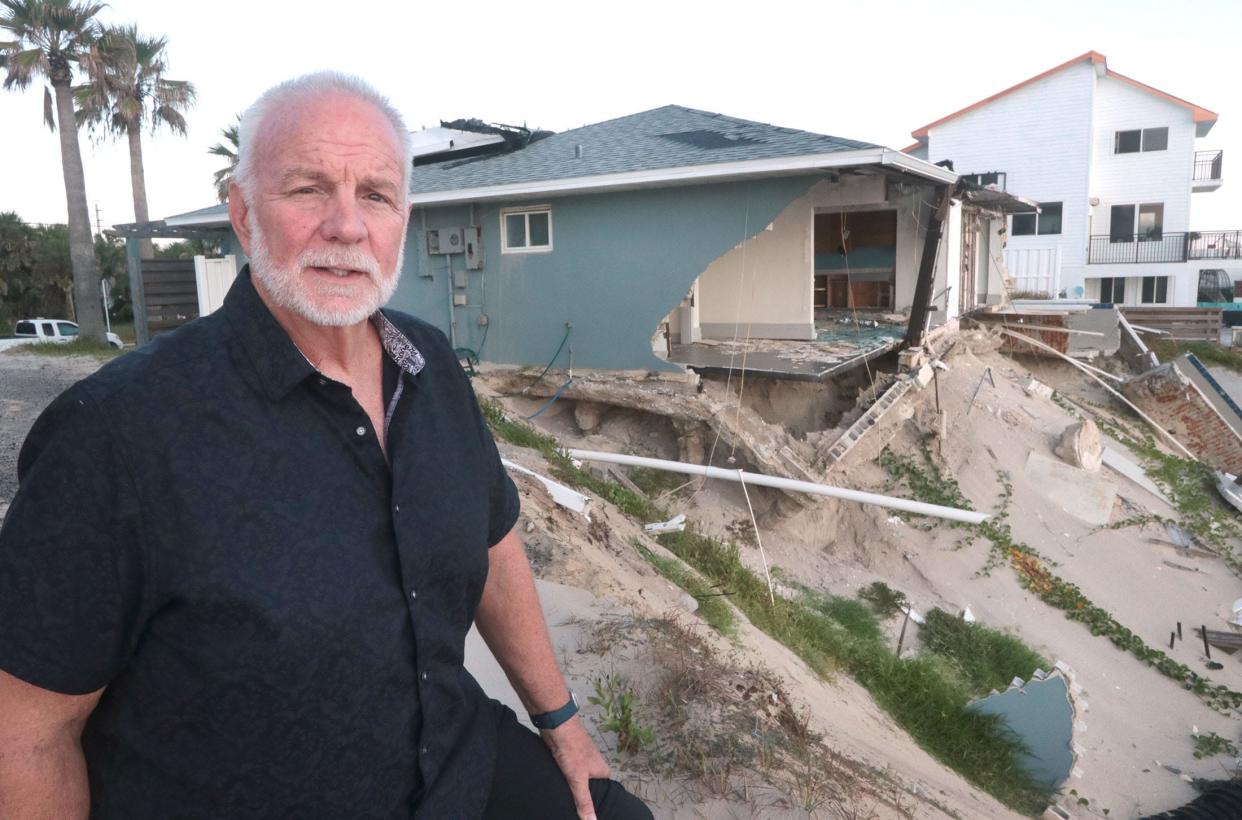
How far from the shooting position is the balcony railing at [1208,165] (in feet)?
112

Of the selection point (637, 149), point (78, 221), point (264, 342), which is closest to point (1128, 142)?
point (637, 149)

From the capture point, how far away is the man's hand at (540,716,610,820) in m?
2.25

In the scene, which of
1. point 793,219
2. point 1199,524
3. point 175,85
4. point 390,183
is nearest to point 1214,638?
point 1199,524

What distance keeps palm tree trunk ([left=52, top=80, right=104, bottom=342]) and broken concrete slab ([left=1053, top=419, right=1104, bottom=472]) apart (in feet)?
70.9

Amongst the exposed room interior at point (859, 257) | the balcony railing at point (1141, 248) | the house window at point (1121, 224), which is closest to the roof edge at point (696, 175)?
the exposed room interior at point (859, 257)

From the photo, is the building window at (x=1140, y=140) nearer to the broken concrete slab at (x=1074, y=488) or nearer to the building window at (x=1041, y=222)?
the building window at (x=1041, y=222)

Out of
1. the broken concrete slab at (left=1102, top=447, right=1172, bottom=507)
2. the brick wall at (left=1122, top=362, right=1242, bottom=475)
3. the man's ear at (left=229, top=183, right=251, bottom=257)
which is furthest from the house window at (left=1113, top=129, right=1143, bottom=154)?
the man's ear at (left=229, top=183, right=251, bottom=257)

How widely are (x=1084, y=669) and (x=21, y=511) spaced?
1129 cm

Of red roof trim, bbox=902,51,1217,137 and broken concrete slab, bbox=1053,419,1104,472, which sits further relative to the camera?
red roof trim, bbox=902,51,1217,137

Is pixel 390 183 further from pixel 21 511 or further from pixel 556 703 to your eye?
pixel 556 703

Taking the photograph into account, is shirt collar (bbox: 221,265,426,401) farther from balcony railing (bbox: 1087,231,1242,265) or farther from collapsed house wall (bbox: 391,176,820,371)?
balcony railing (bbox: 1087,231,1242,265)

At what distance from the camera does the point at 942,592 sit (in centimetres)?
1124

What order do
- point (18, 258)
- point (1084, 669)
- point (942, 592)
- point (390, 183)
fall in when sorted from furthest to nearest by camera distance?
point (18, 258) < point (942, 592) < point (1084, 669) < point (390, 183)

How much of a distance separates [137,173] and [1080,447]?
2529cm
